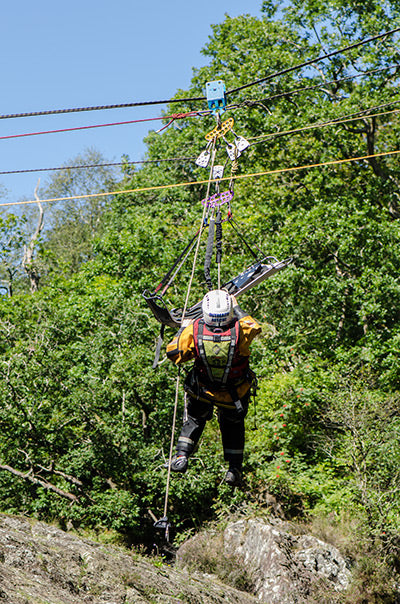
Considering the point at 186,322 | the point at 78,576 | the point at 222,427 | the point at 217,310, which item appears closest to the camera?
the point at 217,310

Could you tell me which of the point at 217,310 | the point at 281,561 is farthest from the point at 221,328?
the point at 281,561

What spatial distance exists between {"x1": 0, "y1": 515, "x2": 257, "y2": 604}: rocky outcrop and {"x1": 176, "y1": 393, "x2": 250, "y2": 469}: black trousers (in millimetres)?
2316

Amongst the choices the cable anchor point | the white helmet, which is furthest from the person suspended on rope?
the cable anchor point

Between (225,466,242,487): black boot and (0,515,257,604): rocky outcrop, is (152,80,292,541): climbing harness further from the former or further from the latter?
(0,515,257,604): rocky outcrop

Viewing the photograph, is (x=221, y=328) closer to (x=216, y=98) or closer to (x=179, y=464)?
(x=179, y=464)

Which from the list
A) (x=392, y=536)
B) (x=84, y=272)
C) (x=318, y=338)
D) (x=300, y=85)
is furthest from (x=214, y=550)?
(x=300, y=85)

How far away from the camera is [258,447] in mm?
16906

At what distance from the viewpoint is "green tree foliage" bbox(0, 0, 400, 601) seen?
1536 cm

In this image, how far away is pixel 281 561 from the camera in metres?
13.0

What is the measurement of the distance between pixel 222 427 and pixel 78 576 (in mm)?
3035

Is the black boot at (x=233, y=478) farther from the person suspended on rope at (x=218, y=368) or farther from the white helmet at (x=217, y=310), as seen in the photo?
the white helmet at (x=217, y=310)

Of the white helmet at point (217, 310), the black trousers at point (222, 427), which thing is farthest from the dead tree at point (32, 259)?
the white helmet at point (217, 310)

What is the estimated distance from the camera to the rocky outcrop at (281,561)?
1272cm

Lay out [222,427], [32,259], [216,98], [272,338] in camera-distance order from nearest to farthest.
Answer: [222,427], [216,98], [272,338], [32,259]
